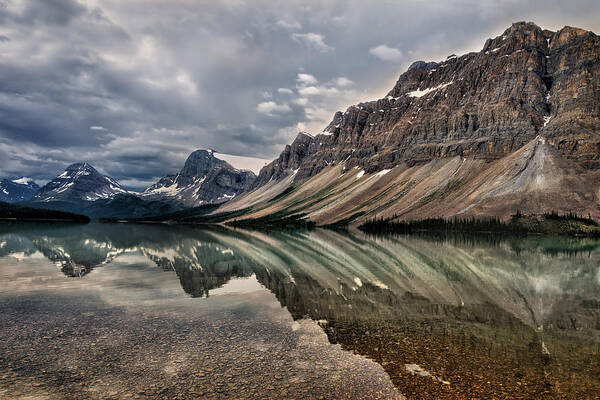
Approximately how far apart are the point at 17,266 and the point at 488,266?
68.0m

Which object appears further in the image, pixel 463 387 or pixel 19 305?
pixel 19 305

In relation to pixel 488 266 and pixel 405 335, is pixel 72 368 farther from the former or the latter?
pixel 488 266

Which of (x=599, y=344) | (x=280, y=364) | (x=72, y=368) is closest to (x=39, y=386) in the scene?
(x=72, y=368)

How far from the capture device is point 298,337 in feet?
69.6

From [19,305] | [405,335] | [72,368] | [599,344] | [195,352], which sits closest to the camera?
[72,368]

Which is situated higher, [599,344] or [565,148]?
[565,148]

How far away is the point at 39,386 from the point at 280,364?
1026cm

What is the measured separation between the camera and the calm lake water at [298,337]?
14.9 metres

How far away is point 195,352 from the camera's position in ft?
60.7

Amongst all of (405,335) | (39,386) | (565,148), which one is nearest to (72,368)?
(39,386)

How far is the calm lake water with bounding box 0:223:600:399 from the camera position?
1489 centimetres

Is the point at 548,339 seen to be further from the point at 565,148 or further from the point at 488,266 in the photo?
the point at 565,148

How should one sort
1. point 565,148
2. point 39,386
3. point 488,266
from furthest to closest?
point 565,148 < point 488,266 < point 39,386

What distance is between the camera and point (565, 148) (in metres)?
191
